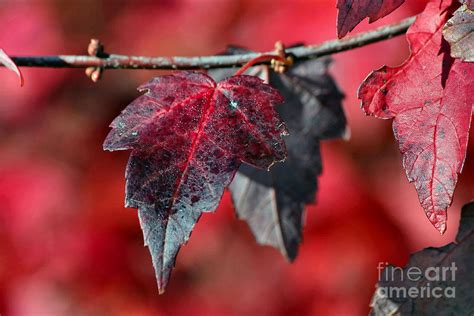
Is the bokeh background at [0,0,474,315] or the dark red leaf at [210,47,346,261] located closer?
the dark red leaf at [210,47,346,261]

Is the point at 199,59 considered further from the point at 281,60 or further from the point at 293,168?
the point at 293,168

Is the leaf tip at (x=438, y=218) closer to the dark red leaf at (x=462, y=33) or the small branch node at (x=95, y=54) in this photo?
the dark red leaf at (x=462, y=33)

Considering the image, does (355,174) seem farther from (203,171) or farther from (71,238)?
(203,171)

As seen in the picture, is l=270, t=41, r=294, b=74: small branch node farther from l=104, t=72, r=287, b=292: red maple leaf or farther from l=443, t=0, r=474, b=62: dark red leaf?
l=443, t=0, r=474, b=62: dark red leaf

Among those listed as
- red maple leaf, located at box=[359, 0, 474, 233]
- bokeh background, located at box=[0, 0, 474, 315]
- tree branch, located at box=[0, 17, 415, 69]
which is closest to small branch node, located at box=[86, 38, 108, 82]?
tree branch, located at box=[0, 17, 415, 69]

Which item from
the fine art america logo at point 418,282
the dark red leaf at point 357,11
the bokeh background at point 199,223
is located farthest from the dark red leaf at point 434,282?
the bokeh background at point 199,223

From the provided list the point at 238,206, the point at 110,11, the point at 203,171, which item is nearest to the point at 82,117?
the point at 110,11
